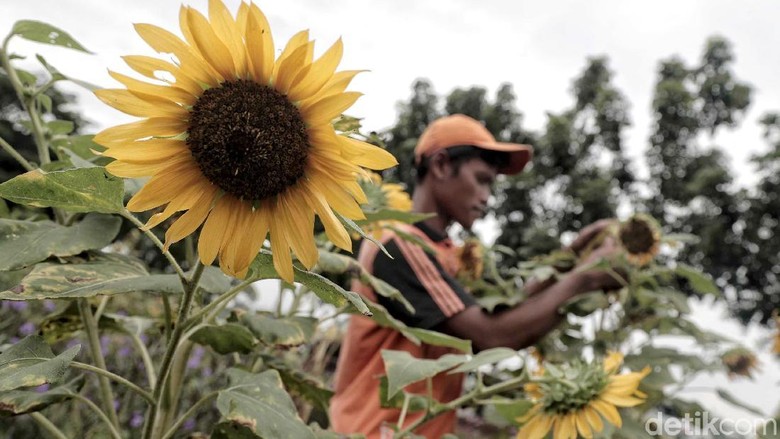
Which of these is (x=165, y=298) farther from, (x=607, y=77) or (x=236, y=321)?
(x=607, y=77)

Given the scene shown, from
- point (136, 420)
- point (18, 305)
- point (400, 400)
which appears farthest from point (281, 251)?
point (18, 305)

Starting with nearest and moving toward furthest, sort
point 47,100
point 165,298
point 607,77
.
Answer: point 165,298
point 47,100
point 607,77

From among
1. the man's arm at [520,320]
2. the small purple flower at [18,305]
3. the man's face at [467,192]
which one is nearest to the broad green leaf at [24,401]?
the man's arm at [520,320]

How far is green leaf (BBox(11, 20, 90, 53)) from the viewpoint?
629mm

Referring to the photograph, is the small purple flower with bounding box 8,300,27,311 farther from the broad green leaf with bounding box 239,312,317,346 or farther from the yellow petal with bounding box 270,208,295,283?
the yellow petal with bounding box 270,208,295,283

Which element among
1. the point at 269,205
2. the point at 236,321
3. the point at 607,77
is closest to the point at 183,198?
the point at 269,205

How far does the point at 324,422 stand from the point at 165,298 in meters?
0.71

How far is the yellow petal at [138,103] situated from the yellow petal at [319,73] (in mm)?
87

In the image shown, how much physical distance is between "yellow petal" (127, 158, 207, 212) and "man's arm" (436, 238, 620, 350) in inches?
30.4

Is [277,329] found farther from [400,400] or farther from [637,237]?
[637,237]

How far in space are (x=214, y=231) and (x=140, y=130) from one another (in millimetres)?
86

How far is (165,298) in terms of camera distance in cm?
55

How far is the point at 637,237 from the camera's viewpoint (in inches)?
50.1

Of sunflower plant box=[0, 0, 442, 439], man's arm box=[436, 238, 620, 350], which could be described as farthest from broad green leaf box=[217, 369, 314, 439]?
man's arm box=[436, 238, 620, 350]
